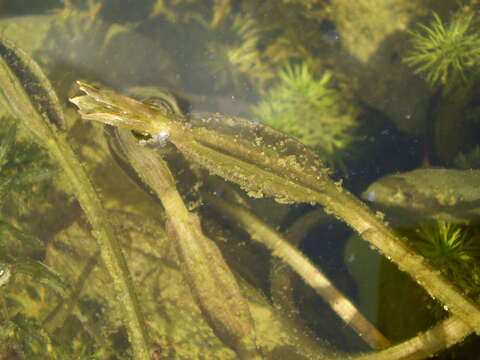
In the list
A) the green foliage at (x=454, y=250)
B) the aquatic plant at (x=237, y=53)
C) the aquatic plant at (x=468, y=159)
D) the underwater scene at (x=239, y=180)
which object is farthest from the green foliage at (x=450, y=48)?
the green foliage at (x=454, y=250)

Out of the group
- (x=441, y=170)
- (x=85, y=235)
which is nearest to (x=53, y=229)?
(x=85, y=235)

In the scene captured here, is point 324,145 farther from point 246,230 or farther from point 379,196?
point 246,230

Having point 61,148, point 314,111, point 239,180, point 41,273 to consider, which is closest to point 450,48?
point 314,111

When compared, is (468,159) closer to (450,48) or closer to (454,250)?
(450,48)

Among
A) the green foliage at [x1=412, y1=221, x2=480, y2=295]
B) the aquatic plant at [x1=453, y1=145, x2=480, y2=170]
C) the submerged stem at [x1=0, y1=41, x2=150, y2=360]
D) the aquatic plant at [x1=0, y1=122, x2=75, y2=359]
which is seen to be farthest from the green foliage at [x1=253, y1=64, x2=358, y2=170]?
the aquatic plant at [x1=0, y1=122, x2=75, y2=359]

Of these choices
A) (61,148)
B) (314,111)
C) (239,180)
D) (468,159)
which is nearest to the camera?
(239,180)

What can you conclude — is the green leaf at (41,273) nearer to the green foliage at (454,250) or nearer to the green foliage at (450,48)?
the green foliage at (454,250)

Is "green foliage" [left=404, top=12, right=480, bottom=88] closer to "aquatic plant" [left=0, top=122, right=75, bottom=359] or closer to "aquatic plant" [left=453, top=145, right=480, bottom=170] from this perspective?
"aquatic plant" [left=453, top=145, right=480, bottom=170]
